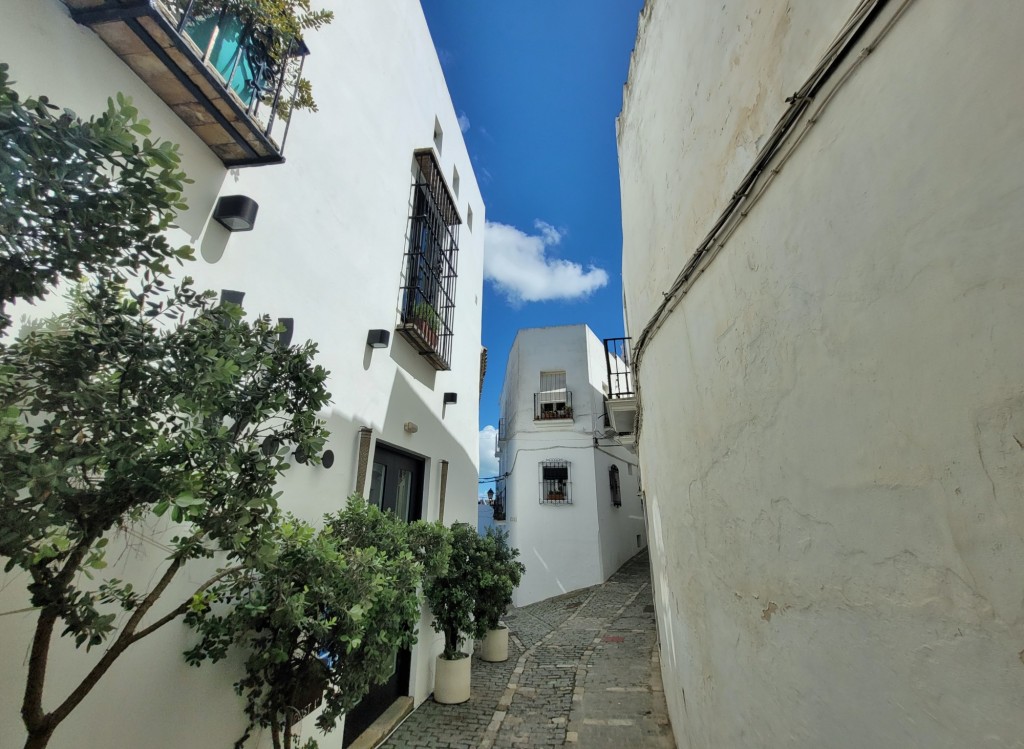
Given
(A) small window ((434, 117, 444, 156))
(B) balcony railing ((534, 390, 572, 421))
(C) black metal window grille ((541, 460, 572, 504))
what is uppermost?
(A) small window ((434, 117, 444, 156))

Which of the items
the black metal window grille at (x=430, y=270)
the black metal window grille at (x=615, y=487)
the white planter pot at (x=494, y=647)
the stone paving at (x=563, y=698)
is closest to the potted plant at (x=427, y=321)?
the black metal window grille at (x=430, y=270)

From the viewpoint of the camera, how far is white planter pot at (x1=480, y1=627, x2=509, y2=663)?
259 inches

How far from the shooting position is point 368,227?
4.57m

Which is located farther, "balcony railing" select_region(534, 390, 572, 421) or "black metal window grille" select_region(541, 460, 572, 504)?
"balcony railing" select_region(534, 390, 572, 421)

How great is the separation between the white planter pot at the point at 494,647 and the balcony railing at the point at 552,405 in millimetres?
7138

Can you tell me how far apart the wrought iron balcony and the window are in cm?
1095

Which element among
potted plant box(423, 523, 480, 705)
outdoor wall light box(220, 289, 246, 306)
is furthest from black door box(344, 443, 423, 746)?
outdoor wall light box(220, 289, 246, 306)

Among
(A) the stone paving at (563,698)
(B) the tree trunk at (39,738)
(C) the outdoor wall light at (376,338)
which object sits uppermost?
(C) the outdoor wall light at (376,338)

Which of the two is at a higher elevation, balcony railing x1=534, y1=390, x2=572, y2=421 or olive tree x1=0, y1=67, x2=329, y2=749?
balcony railing x1=534, y1=390, x2=572, y2=421

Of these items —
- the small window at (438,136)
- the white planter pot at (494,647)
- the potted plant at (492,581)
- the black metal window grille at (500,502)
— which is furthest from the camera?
the black metal window grille at (500,502)

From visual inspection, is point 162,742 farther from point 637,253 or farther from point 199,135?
point 637,253

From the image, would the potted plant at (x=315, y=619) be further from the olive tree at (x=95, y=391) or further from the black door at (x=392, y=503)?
the black door at (x=392, y=503)

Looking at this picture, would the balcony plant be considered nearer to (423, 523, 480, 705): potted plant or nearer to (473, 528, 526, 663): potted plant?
(423, 523, 480, 705): potted plant

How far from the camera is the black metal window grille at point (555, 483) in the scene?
12.5 metres
